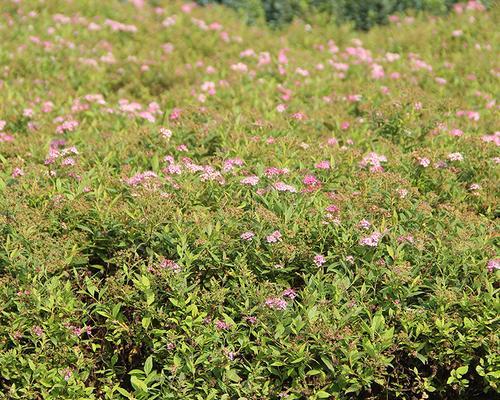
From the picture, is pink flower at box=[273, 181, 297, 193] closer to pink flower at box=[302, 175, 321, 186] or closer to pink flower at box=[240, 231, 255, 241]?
pink flower at box=[302, 175, 321, 186]

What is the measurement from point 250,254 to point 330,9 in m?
6.88

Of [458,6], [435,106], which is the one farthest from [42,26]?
[458,6]

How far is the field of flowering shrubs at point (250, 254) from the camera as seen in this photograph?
3.43 m

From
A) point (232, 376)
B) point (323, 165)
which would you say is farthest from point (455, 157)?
point (232, 376)

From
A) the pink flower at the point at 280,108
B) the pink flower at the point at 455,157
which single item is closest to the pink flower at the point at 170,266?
the pink flower at the point at 455,157

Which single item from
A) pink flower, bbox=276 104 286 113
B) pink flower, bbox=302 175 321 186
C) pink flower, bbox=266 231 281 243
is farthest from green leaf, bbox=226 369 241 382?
pink flower, bbox=276 104 286 113

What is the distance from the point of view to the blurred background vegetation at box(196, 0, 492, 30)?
9969 mm

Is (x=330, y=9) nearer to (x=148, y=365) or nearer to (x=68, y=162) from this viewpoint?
(x=68, y=162)

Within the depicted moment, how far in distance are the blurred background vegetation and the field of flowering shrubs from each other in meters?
4.32

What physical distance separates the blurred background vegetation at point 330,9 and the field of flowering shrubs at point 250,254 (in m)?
4.32

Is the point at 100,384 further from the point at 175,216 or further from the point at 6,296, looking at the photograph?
the point at 175,216

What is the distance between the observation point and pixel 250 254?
3.84 meters

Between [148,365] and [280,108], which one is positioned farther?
[280,108]

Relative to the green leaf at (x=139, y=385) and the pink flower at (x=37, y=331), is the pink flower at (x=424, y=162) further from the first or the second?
the pink flower at (x=37, y=331)
